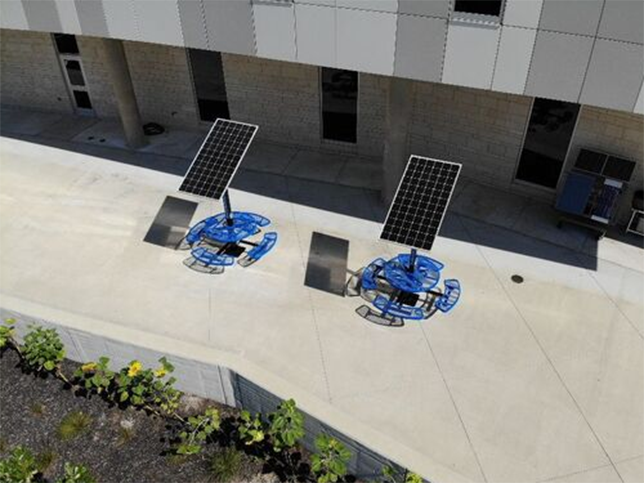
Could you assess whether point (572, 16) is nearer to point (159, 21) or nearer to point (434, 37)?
point (434, 37)

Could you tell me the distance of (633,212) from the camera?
472 inches

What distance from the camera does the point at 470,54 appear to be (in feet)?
32.3

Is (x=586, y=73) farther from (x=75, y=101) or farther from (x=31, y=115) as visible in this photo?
(x=31, y=115)

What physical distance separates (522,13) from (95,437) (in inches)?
388

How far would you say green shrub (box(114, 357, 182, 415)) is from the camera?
885 centimetres

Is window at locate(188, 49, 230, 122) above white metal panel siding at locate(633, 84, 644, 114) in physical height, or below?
below

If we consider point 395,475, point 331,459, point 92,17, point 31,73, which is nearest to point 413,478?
point 395,475

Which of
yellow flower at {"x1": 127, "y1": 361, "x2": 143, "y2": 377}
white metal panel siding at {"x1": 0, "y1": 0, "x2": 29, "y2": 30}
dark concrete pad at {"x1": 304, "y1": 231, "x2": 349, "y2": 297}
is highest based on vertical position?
white metal panel siding at {"x1": 0, "y1": 0, "x2": 29, "y2": 30}

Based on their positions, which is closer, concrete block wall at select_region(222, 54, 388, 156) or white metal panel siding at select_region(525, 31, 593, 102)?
white metal panel siding at select_region(525, 31, 593, 102)

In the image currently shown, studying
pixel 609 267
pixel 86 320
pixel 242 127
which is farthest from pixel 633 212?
pixel 86 320

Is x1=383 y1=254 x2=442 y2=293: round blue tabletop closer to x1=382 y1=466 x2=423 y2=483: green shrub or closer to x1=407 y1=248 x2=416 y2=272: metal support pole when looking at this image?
x1=407 y1=248 x2=416 y2=272: metal support pole

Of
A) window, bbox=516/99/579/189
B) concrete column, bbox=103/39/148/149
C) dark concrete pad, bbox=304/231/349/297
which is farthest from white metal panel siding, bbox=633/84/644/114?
concrete column, bbox=103/39/148/149

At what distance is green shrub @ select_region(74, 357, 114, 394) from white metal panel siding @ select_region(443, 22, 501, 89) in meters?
7.90

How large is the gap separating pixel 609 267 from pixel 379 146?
21.5ft
